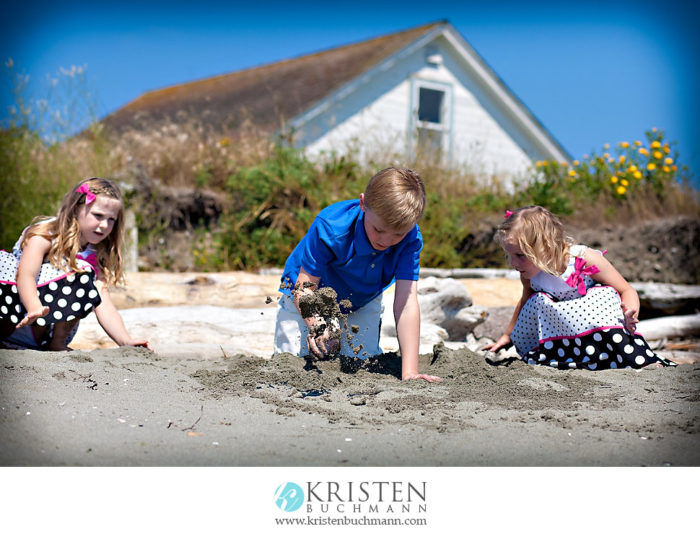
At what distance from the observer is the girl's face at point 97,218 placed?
11.7 feet

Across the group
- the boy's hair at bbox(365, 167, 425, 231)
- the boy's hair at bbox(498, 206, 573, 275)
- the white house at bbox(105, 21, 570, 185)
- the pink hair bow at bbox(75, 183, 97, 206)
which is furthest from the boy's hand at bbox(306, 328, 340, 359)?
the white house at bbox(105, 21, 570, 185)

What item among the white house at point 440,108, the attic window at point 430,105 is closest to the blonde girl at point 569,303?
the white house at point 440,108

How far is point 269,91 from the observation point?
1400cm

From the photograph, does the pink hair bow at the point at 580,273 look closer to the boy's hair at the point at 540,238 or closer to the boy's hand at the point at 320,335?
the boy's hair at the point at 540,238

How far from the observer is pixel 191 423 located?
6.99 feet

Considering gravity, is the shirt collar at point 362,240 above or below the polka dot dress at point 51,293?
above

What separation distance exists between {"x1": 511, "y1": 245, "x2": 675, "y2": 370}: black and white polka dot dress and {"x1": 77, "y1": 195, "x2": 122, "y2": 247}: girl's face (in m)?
2.37

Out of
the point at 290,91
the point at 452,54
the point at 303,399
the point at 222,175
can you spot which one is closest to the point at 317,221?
the point at 303,399

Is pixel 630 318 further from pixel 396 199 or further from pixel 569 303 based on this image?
pixel 396 199

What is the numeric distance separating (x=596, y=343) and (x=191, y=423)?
2.27 metres

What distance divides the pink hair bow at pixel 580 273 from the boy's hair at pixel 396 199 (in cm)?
111

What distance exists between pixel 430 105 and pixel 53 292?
12.8 m

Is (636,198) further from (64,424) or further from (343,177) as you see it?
(64,424)
